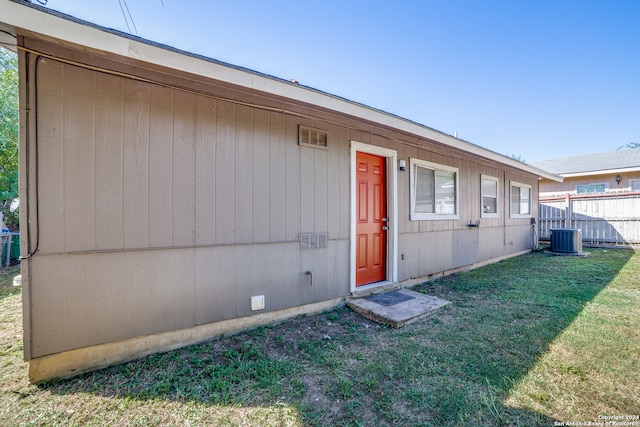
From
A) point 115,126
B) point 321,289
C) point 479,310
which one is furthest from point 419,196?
point 115,126

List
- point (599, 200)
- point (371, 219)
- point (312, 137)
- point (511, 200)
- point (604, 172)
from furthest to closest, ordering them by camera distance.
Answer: point (604, 172) → point (599, 200) → point (511, 200) → point (371, 219) → point (312, 137)

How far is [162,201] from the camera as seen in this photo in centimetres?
246

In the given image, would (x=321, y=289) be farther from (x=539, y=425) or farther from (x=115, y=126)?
(x=115, y=126)

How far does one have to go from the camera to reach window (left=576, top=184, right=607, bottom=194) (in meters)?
12.2

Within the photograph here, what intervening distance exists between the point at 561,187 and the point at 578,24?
8.91m

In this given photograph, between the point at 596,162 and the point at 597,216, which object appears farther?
the point at 596,162

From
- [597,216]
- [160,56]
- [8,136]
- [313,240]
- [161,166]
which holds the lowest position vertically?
[313,240]

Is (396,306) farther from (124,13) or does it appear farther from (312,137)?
(124,13)

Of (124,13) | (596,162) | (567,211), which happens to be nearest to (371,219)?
(124,13)

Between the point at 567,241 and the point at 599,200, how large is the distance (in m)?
3.31

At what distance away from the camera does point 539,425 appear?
1577mm

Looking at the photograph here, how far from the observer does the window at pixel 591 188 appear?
12.2 metres

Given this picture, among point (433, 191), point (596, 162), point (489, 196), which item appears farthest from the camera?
point (596, 162)

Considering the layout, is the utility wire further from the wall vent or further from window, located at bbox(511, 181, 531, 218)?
window, located at bbox(511, 181, 531, 218)
